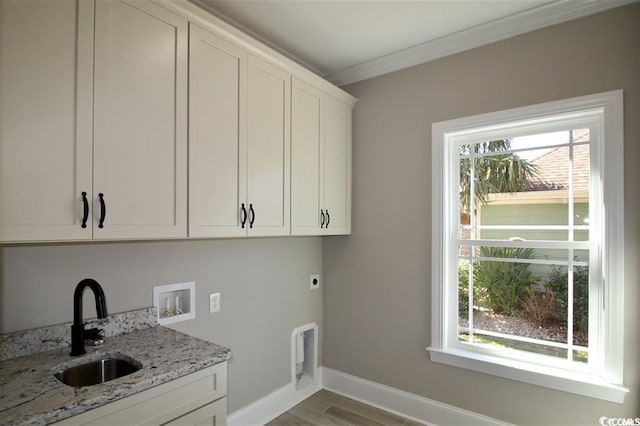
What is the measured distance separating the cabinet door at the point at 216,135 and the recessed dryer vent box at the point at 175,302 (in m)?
0.48

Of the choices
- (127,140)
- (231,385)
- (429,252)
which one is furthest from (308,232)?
(127,140)

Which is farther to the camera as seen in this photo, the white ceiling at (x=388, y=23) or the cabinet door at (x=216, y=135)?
the white ceiling at (x=388, y=23)

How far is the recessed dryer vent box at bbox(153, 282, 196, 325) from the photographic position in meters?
1.98

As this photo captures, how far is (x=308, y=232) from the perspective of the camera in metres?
2.51

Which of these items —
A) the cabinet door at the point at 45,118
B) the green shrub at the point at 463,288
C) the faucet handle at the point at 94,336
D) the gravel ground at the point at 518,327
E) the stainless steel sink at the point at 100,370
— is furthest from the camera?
the green shrub at the point at 463,288

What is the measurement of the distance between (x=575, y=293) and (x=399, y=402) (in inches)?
57.2

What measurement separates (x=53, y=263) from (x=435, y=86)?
256cm

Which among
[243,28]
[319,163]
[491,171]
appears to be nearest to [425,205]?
[491,171]

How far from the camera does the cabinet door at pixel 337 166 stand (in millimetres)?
2709

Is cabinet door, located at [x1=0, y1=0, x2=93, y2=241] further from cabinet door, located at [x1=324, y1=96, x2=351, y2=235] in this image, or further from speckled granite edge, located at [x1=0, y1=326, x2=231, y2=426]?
cabinet door, located at [x1=324, y1=96, x2=351, y2=235]

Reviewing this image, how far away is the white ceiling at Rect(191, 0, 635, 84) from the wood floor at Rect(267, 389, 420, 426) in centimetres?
266

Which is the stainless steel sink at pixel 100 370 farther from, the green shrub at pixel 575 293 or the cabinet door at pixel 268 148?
the green shrub at pixel 575 293

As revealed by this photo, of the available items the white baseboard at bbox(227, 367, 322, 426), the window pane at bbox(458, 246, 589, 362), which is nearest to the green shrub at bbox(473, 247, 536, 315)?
the window pane at bbox(458, 246, 589, 362)

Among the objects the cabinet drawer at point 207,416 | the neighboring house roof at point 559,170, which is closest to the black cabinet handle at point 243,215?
the cabinet drawer at point 207,416
